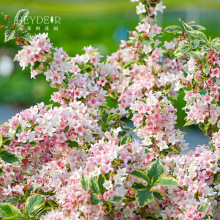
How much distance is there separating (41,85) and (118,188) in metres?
10.4

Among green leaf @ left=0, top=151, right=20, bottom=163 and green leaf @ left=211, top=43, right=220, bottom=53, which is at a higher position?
green leaf @ left=211, top=43, right=220, bottom=53

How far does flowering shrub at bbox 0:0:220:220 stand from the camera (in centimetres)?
219

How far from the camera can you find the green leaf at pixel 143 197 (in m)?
2.17

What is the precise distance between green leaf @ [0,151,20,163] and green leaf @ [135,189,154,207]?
2.41 feet

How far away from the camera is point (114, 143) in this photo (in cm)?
228

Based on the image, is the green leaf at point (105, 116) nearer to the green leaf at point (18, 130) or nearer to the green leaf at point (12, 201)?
the green leaf at point (18, 130)

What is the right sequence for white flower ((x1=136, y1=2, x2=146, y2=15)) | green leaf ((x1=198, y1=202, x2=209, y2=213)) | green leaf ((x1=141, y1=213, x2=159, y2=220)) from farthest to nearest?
white flower ((x1=136, y1=2, x2=146, y2=15)), green leaf ((x1=141, y1=213, x2=159, y2=220)), green leaf ((x1=198, y1=202, x2=209, y2=213))

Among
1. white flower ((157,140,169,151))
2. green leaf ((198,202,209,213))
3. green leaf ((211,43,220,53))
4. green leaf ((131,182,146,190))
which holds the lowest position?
green leaf ((198,202,209,213))

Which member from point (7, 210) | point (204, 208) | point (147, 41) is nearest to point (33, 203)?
point (7, 210)

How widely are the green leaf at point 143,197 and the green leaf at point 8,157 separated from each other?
2.41ft

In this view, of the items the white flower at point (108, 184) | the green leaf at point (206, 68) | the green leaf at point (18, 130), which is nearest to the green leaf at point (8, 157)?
the green leaf at point (18, 130)

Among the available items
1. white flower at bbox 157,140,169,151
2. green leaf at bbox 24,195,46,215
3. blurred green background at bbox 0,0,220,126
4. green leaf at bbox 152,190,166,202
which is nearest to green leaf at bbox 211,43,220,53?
white flower at bbox 157,140,169,151

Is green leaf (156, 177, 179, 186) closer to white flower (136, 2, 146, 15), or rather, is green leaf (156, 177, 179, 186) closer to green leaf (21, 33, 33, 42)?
green leaf (21, 33, 33, 42)

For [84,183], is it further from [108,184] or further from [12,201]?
[12,201]
